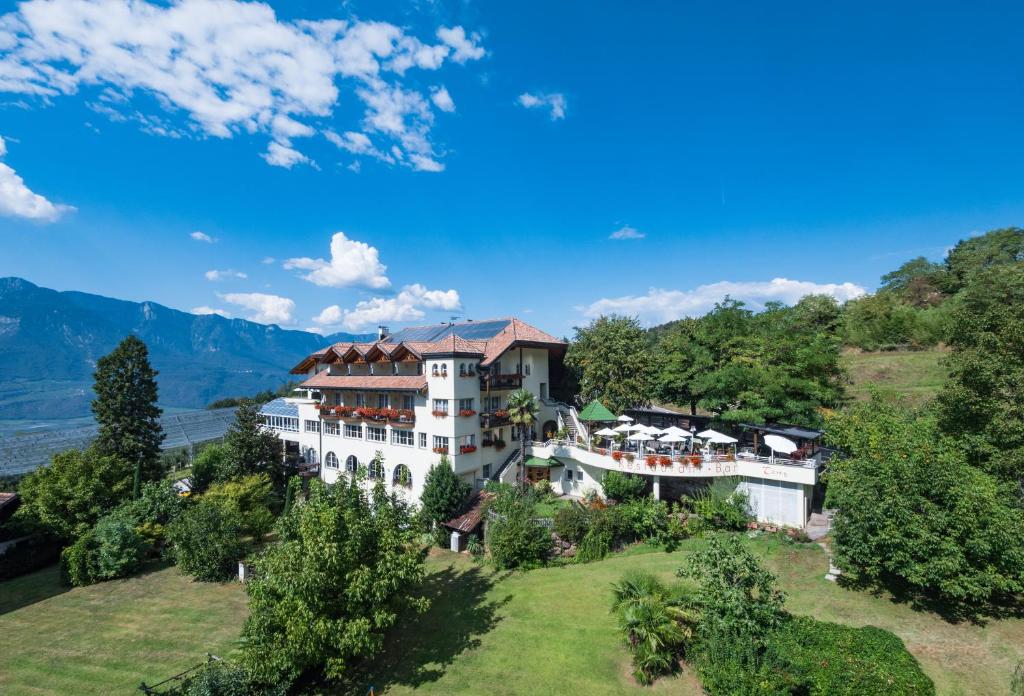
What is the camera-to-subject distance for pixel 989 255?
254 feet

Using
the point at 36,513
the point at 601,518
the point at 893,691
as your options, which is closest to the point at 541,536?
the point at 601,518

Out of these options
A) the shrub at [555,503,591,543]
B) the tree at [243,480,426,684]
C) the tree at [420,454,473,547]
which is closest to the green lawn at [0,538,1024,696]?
the shrub at [555,503,591,543]

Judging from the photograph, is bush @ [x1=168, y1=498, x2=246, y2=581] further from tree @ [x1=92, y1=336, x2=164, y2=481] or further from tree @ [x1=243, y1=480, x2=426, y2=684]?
tree @ [x1=92, y1=336, x2=164, y2=481]

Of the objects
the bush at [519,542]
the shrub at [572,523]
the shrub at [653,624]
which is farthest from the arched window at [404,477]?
the shrub at [653,624]

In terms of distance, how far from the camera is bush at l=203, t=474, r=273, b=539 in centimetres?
3409

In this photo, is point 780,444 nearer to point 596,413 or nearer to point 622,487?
point 622,487

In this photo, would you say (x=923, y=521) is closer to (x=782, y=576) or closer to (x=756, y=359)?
(x=782, y=576)

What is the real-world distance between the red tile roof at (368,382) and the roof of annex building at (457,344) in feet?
5.48

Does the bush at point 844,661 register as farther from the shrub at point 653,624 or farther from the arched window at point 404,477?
the arched window at point 404,477

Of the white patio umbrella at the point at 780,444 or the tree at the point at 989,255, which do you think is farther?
the tree at the point at 989,255

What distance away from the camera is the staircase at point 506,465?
3725 cm

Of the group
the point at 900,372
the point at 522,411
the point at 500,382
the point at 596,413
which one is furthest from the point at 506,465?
the point at 900,372

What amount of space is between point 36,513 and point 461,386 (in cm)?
3153

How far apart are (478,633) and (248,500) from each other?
2405 centimetres
